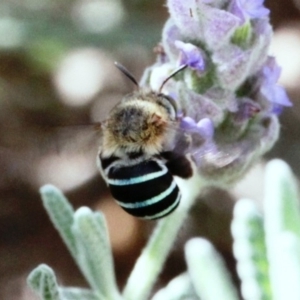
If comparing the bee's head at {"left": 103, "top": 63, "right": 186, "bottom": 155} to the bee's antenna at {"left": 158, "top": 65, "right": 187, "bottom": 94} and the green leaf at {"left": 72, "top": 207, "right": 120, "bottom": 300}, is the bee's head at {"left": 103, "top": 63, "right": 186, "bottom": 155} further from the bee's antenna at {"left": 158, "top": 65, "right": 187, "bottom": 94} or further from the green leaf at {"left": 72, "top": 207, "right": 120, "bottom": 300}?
the green leaf at {"left": 72, "top": 207, "right": 120, "bottom": 300}

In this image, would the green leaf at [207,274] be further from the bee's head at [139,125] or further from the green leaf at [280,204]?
the bee's head at [139,125]

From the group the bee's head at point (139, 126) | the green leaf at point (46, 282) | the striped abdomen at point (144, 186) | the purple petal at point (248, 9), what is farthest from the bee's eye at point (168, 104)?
the green leaf at point (46, 282)

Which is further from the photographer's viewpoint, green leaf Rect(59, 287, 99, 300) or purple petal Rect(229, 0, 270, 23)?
green leaf Rect(59, 287, 99, 300)

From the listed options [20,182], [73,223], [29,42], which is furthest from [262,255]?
[29,42]

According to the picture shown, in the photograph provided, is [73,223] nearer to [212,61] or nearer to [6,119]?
[212,61]

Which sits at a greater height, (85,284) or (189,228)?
(189,228)

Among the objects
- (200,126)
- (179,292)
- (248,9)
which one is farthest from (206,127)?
(179,292)

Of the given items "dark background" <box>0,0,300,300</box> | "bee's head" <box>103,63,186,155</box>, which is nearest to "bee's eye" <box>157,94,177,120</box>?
"bee's head" <box>103,63,186,155</box>
